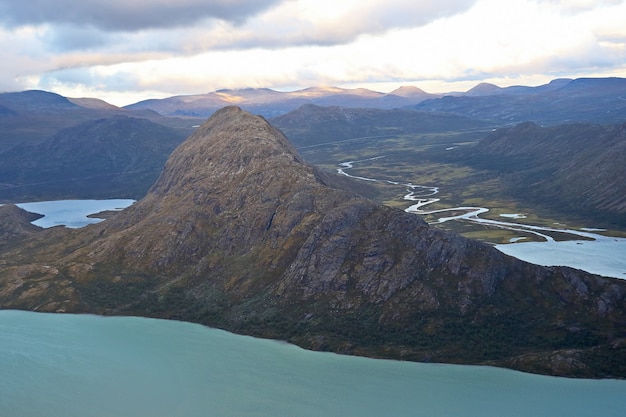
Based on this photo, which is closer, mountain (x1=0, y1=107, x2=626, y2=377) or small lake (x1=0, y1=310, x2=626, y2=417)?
small lake (x1=0, y1=310, x2=626, y2=417)

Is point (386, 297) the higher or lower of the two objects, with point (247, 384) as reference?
higher

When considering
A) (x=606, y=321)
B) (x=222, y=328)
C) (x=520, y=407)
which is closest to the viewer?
(x=520, y=407)

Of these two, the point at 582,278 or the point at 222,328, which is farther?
the point at 222,328

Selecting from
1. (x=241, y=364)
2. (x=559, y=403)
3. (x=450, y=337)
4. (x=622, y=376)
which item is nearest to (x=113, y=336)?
(x=241, y=364)

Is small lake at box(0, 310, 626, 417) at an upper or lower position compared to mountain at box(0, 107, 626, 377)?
lower

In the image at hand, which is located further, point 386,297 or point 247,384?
point 386,297

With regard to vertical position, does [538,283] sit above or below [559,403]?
above

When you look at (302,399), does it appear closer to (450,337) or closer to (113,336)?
(450,337)

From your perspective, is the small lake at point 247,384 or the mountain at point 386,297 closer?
the small lake at point 247,384
